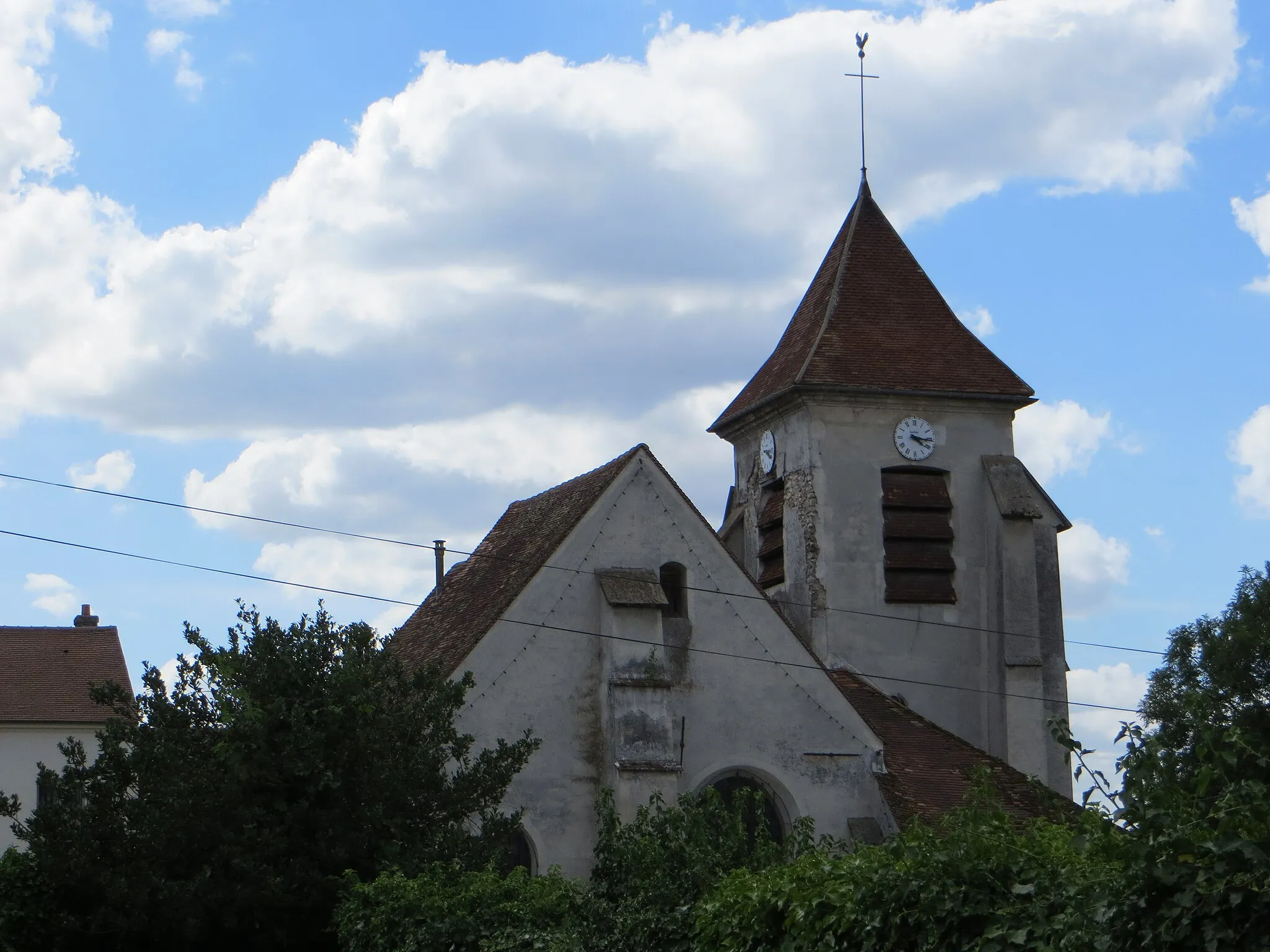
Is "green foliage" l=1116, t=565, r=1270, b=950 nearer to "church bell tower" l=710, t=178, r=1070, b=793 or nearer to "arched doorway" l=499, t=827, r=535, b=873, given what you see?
"arched doorway" l=499, t=827, r=535, b=873

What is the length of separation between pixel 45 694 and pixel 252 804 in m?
28.3

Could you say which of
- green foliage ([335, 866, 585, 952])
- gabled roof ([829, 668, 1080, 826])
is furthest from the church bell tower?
green foliage ([335, 866, 585, 952])

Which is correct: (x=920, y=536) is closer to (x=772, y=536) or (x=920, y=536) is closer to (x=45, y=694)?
(x=772, y=536)

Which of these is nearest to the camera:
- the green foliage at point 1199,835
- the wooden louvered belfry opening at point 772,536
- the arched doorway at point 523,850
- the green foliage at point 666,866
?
the green foliage at point 1199,835

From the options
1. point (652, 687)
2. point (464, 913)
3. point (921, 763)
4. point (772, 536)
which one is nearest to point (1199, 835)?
point (464, 913)

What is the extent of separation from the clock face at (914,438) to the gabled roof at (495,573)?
6177mm

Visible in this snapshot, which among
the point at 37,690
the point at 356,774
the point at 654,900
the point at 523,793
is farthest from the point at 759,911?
the point at 37,690

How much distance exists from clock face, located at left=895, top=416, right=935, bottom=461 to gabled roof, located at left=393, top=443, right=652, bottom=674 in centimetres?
618

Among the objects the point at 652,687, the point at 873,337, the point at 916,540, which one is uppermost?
the point at 873,337

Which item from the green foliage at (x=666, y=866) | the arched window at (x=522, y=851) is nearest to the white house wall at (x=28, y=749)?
the arched window at (x=522, y=851)

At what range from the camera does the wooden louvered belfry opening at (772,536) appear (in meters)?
31.2

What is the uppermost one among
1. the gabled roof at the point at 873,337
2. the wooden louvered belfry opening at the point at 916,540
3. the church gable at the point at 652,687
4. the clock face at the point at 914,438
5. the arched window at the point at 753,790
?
the gabled roof at the point at 873,337

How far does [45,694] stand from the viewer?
4316 centimetres

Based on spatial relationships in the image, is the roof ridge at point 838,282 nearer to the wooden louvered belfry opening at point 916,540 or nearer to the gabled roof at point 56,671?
the wooden louvered belfry opening at point 916,540
